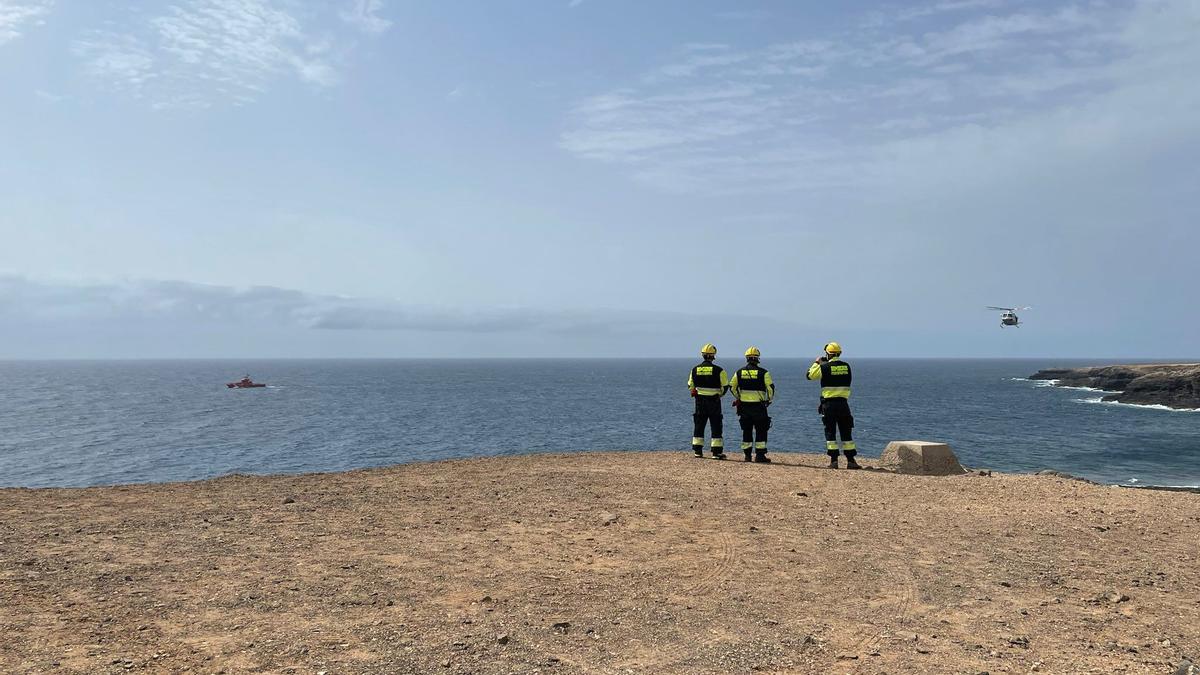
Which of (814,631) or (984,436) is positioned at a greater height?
(814,631)

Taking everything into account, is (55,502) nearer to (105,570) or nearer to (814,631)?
(105,570)

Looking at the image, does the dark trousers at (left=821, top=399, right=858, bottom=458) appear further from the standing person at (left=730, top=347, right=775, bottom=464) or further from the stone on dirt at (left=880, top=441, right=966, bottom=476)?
the standing person at (left=730, top=347, right=775, bottom=464)

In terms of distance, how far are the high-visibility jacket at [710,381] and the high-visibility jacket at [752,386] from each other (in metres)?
0.27

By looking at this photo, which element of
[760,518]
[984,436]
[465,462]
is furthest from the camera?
[984,436]

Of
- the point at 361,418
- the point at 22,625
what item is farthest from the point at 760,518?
the point at 361,418

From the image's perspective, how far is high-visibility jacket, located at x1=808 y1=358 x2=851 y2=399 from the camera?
51.3 ft

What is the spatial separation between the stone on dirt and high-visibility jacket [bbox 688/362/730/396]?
3.90 meters

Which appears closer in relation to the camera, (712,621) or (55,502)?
(712,621)

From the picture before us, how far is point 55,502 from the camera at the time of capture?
34.5 feet

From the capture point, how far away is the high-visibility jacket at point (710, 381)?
55.9 ft

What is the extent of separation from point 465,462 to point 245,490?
4.64 meters

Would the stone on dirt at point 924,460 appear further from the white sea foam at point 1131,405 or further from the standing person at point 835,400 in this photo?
the white sea foam at point 1131,405

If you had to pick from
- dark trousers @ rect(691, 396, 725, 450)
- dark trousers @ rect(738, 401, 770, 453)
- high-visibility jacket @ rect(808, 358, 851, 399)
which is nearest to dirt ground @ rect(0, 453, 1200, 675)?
high-visibility jacket @ rect(808, 358, 851, 399)

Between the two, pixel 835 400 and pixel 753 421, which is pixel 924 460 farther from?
pixel 753 421
